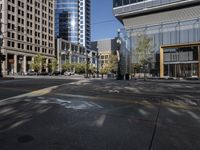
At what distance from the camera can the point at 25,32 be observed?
97.1 meters

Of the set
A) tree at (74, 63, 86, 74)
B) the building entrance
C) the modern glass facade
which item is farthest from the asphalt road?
tree at (74, 63, 86, 74)

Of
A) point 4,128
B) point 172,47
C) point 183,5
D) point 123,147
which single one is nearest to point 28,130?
point 4,128

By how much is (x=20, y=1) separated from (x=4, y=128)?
9724 centimetres

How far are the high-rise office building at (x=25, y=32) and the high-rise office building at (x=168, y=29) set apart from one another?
3737 centimetres

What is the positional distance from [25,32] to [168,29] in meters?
56.1

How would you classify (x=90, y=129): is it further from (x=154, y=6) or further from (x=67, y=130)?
(x=154, y=6)

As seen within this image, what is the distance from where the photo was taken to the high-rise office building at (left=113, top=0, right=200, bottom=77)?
180 feet

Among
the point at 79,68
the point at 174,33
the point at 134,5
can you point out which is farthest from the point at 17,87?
the point at 79,68

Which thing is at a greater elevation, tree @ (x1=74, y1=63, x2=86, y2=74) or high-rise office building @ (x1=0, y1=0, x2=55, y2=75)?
high-rise office building @ (x1=0, y1=0, x2=55, y2=75)

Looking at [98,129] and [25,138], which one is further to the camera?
[98,129]

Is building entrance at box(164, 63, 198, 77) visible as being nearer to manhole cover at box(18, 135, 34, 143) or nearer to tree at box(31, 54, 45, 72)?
manhole cover at box(18, 135, 34, 143)

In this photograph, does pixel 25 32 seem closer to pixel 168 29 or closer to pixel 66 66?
pixel 66 66

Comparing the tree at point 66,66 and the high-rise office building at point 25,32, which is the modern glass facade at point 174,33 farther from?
the tree at point 66,66

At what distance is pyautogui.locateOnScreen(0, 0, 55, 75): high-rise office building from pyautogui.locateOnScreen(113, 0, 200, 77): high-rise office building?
A: 37.4m
